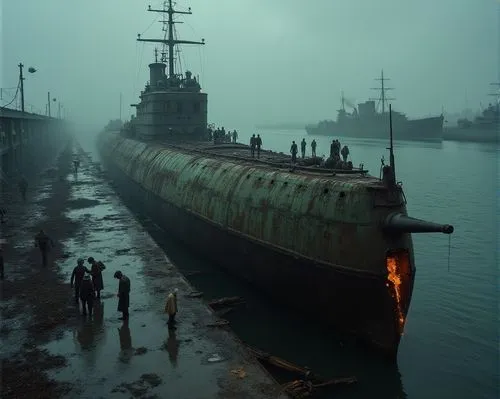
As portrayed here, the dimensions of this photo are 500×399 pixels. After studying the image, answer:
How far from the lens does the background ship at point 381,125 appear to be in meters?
148

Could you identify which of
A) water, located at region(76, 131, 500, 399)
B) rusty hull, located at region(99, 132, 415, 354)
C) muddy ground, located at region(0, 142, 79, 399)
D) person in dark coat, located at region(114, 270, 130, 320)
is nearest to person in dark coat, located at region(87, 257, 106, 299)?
muddy ground, located at region(0, 142, 79, 399)

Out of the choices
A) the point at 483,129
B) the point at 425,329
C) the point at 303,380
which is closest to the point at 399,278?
the point at 303,380

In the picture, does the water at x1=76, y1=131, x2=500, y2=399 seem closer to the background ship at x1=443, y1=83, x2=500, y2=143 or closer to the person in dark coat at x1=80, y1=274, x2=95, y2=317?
the person in dark coat at x1=80, y1=274, x2=95, y2=317

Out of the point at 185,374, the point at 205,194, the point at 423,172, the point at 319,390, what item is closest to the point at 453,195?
the point at 423,172

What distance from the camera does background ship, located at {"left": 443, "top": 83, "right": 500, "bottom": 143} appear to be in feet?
445

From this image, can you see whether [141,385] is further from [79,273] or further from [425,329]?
[425,329]

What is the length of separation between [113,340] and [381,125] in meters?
158

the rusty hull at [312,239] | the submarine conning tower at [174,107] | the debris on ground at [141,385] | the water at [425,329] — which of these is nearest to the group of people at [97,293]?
the debris on ground at [141,385]

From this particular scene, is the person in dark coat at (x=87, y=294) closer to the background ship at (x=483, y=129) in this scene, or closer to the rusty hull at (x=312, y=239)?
the rusty hull at (x=312, y=239)

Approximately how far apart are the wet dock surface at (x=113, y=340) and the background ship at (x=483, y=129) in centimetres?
13533

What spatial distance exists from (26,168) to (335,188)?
5117 centimetres

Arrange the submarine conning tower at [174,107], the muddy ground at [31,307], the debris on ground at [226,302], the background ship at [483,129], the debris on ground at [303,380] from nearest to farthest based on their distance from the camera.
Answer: the muddy ground at [31,307]
the debris on ground at [303,380]
the debris on ground at [226,302]
the submarine conning tower at [174,107]
the background ship at [483,129]

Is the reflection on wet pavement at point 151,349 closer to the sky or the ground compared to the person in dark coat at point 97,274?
closer to the ground

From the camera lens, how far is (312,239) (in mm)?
16672
